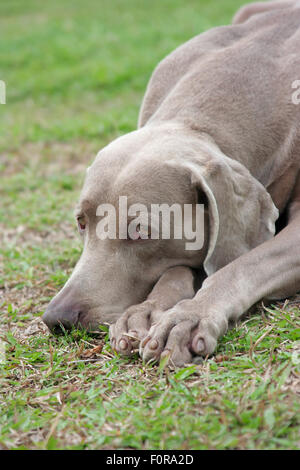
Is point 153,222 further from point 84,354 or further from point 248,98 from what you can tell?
point 248,98

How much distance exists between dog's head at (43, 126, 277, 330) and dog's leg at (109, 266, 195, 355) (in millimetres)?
70

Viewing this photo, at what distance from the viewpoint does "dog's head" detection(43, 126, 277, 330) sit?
285 centimetres

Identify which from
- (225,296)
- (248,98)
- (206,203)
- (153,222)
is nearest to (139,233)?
(153,222)

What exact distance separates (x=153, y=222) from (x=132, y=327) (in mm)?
463

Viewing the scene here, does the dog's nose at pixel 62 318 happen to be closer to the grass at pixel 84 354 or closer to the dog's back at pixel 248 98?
the grass at pixel 84 354

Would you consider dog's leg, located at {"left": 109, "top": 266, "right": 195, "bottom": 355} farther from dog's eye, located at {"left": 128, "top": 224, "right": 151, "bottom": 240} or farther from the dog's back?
the dog's back

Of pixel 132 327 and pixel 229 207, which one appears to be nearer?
pixel 132 327

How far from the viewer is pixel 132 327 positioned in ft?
8.77

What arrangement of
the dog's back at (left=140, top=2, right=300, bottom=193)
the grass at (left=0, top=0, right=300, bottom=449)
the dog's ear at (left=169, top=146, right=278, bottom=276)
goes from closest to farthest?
the grass at (left=0, top=0, right=300, bottom=449) → the dog's ear at (left=169, top=146, right=278, bottom=276) → the dog's back at (left=140, top=2, right=300, bottom=193)

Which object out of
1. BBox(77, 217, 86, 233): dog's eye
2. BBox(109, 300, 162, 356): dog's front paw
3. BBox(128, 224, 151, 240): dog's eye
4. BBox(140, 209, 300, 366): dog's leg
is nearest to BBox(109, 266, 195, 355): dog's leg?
BBox(109, 300, 162, 356): dog's front paw

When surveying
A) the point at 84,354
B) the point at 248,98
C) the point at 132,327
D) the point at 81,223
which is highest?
the point at 248,98

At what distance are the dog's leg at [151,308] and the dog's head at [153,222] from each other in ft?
0.23

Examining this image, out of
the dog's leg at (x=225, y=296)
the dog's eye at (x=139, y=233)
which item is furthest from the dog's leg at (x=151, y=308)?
the dog's eye at (x=139, y=233)

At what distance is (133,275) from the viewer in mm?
2924
